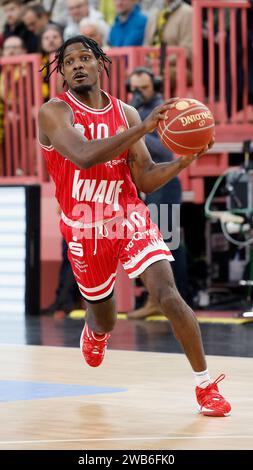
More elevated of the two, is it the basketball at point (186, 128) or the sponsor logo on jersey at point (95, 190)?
the basketball at point (186, 128)

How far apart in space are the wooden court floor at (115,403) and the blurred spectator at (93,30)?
4873 mm

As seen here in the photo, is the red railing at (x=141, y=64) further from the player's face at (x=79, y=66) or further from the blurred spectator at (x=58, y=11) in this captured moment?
the player's face at (x=79, y=66)

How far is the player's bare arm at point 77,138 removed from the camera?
6.79 meters

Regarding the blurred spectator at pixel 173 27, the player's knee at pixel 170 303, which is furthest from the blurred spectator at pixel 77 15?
the player's knee at pixel 170 303

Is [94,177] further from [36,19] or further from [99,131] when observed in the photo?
[36,19]

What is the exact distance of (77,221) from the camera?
7684mm

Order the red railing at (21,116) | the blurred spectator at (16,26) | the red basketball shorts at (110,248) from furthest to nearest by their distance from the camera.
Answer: the blurred spectator at (16,26)
the red railing at (21,116)
the red basketball shorts at (110,248)

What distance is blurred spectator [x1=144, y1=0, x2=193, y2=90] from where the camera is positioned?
564 inches

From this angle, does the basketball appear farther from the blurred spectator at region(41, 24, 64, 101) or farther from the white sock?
the blurred spectator at region(41, 24, 64, 101)

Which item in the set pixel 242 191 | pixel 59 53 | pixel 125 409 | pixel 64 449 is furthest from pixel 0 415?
pixel 242 191

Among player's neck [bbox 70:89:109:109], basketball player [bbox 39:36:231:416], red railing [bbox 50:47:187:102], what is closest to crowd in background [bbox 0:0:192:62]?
red railing [bbox 50:47:187:102]

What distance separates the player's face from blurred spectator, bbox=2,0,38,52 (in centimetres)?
855

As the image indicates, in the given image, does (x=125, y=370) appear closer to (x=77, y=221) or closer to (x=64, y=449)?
(x=77, y=221)
